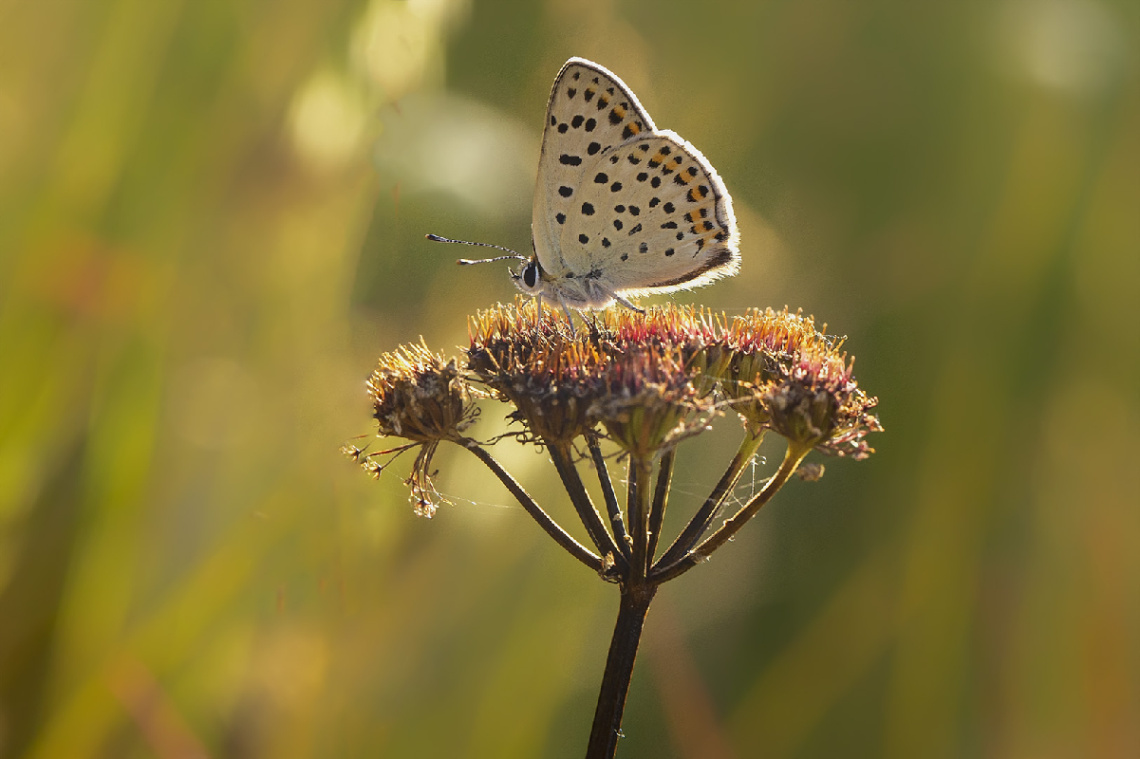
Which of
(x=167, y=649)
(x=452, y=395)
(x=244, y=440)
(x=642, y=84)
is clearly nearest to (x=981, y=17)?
(x=642, y=84)

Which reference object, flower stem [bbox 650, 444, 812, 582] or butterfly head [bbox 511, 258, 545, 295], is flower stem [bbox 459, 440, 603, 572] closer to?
flower stem [bbox 650, 444, 812, 582]

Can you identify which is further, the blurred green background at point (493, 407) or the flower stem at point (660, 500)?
the blurred green background at point (493, 407)

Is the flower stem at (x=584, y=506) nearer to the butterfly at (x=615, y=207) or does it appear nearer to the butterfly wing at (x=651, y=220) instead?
the butterfly at (x=615, y=207)

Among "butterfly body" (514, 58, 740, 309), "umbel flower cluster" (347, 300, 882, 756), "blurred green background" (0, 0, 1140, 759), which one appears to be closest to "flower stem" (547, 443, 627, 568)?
"umbel flower cluster" (347, 300, 882, 756)

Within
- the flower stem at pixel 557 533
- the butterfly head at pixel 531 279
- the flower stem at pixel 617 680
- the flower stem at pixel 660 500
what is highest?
the butterfly head at pixel 531 279

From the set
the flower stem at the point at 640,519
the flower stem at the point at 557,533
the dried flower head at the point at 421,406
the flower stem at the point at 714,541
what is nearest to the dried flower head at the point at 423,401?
the dried flower head at the point at 421,406

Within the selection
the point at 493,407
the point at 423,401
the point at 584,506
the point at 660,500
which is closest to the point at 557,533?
the point at 584,506
